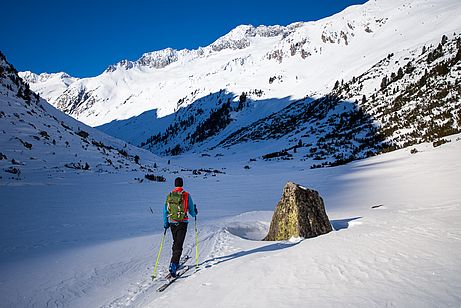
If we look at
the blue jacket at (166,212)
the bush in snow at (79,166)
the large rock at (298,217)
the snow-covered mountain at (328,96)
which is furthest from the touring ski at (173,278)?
the snow-covered mountain at (328,96)

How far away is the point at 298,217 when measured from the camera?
7383 millimetres

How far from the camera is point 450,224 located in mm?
5617

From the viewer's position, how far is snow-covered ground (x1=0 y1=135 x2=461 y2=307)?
11.6 feet

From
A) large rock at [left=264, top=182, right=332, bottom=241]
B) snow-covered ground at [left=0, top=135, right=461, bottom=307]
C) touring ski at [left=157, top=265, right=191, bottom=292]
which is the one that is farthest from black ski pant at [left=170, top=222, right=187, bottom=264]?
large rock at [left=264, top=182, right=332, bottom=241]

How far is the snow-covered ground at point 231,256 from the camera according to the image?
11.6ft

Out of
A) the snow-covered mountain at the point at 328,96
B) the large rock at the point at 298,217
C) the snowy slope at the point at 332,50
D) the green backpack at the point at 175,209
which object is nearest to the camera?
the green backpack at the point at 175,209

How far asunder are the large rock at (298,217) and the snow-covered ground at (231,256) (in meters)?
0.70

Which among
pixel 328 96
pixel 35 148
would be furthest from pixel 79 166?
pixel 328 96

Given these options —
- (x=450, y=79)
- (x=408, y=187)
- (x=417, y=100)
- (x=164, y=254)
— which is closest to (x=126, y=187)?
(x=164, y=254)

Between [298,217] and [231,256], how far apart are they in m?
2.35

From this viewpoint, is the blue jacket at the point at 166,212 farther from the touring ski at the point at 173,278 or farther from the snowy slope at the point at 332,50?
the snowy slope at the point at 332,50

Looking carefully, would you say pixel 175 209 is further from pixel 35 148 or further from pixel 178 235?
pixel 35 148

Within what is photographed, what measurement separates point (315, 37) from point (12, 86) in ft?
393

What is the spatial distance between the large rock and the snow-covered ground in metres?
0.70
